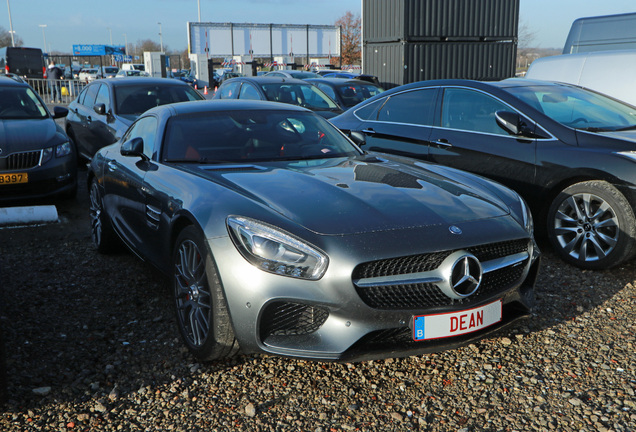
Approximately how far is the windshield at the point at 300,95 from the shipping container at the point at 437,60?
558cm

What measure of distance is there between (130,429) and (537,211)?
143 inches

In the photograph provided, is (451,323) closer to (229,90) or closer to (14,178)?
(14,178)

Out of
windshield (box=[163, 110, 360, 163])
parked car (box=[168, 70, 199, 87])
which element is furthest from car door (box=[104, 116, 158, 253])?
parked car (box=[168, 70, 199, 87])

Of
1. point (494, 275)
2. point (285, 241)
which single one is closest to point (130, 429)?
point (285, 241)

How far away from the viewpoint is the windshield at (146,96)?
848cm

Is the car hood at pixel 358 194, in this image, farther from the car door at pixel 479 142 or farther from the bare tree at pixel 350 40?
the bare tree at pixel 350 40

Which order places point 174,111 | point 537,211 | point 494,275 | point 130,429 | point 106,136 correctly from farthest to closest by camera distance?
point 106,136 < point 537,211 < point 174,111 < point 494,275 < point 130,429

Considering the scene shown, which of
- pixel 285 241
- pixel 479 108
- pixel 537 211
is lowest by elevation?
pixel 537 211

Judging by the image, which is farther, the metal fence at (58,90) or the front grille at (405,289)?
the metal fence at (58,90)

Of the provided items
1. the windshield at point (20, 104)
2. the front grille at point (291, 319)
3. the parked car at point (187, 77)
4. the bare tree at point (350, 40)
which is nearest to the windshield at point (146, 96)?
the windshield at point (20, 104)

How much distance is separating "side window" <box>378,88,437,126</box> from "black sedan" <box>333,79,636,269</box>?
0.01 metres

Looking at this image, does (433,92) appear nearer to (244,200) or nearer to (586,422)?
(244,200)

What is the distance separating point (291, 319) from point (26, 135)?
551cm

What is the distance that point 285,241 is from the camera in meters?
2.72
